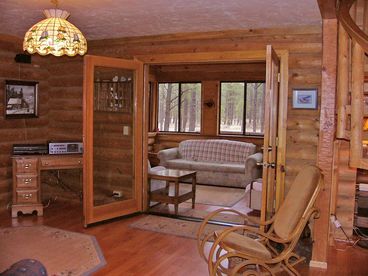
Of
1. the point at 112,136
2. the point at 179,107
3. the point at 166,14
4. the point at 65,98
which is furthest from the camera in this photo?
the point at 179,107

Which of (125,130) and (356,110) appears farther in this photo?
(125,130)

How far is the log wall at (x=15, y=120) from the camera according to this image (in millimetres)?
5465

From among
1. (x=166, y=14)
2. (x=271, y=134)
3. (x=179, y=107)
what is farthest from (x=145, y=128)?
(x=179, y=107)

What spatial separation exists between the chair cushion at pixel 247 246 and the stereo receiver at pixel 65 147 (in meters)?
2.98

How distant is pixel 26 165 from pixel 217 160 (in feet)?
12.9

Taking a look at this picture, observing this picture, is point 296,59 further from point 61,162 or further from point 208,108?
point 208,108

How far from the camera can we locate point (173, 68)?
29.4 feet

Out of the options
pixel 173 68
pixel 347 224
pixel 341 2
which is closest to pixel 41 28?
pixel 341 2

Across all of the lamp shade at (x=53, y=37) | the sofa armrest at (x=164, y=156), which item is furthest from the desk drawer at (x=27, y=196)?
the sofa armrest at (x=164, y=156)

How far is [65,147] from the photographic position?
5539 mm

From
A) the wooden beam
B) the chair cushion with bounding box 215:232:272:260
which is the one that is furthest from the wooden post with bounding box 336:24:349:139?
the chair cushion with bounding box 215:232:272:260

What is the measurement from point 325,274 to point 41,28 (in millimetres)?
3264

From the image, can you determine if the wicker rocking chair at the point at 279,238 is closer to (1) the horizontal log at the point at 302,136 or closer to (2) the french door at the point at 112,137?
(1) the horizontal log at the point at 302,136

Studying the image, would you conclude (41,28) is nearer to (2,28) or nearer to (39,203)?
(2,28)
